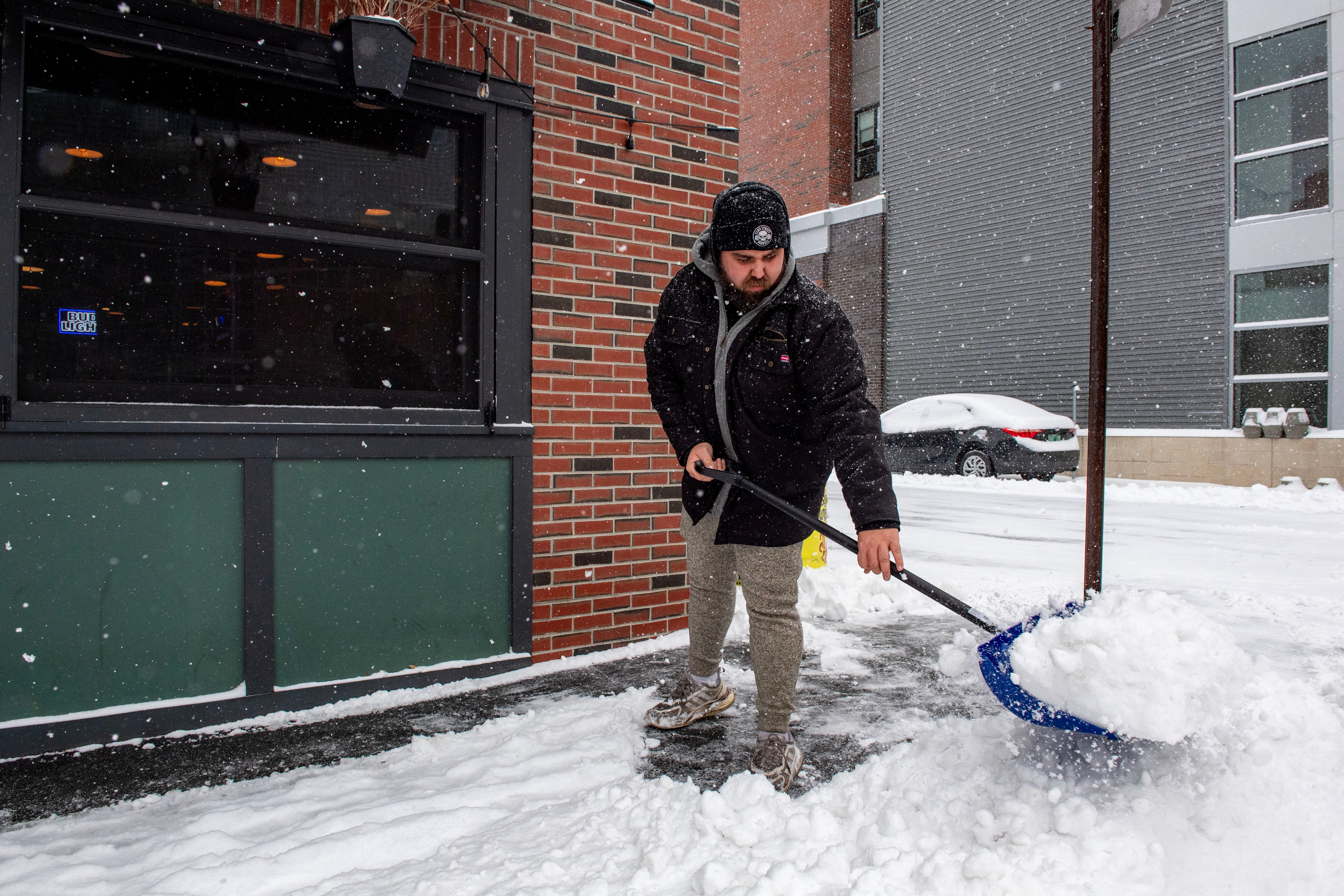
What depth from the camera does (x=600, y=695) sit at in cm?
356

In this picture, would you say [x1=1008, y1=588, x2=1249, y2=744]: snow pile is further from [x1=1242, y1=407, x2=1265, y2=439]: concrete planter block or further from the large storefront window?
[x1=1242, y1=407, x2=1265, y2=439]: concrete planter block

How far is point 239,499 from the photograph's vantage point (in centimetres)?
326

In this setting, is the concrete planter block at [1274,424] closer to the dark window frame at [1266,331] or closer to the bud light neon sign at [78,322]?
the dark window frame at [1266,331]

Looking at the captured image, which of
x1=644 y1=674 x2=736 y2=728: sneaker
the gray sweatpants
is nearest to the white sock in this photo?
x1=644 y1=674 x2=736 y2=728: sneaker

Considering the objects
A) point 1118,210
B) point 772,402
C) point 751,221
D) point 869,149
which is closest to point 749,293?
point 751,221

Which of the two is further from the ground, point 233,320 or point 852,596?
point 233,320

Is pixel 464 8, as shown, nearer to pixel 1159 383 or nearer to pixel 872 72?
pixel 1159 383

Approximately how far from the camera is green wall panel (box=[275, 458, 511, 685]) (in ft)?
11.1

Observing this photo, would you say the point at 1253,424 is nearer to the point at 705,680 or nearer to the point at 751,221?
the point at 705,680

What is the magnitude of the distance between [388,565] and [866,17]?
20395 mm

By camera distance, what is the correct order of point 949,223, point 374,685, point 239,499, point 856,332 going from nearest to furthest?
point 239,499 → point 374,685 → point 949,223 → point 856,332

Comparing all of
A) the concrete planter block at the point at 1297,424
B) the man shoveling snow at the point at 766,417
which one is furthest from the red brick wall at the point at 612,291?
the concrete planter block at the point at 1297,424

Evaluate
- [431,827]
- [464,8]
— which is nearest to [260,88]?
[464,8]

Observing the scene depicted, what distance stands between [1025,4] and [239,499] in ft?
57.6
